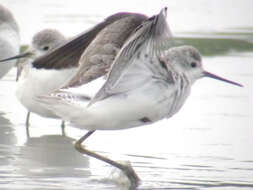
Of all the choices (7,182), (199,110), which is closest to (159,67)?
(7,182)

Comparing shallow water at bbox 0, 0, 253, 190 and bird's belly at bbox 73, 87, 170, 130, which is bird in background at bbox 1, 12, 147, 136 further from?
shallow water at bbox 0, 0, 253, 190

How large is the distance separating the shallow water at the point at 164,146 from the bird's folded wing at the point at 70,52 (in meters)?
0.72

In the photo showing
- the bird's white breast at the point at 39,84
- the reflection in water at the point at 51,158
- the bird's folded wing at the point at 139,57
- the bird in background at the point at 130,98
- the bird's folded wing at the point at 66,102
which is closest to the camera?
the bird's folded wing at the point at 139,57

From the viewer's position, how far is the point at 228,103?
9117 millimetres

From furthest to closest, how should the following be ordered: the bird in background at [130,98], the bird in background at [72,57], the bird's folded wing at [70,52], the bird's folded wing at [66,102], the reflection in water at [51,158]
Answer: the bird's folded wing at [70,52], the bird in background at [72,57], the reflection in water at [51,158], the bird's folded wing at [66,102], the bird in background at [130,98]

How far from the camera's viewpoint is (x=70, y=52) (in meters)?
7.58

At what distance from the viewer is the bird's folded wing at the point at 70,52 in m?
7.47

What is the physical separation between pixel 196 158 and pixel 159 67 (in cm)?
105

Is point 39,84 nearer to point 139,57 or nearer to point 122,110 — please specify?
point 122,110

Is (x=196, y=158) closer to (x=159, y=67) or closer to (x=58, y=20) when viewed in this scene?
(x=159, y=67)

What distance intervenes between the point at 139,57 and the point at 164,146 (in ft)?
4.73

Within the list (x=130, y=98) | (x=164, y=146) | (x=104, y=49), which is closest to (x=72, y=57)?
(x=104, y=49)

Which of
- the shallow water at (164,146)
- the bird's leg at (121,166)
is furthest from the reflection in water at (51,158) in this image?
the bird's leg at (121,166)

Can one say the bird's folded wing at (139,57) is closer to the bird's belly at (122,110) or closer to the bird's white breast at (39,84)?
the bird's belly at (122,110)
